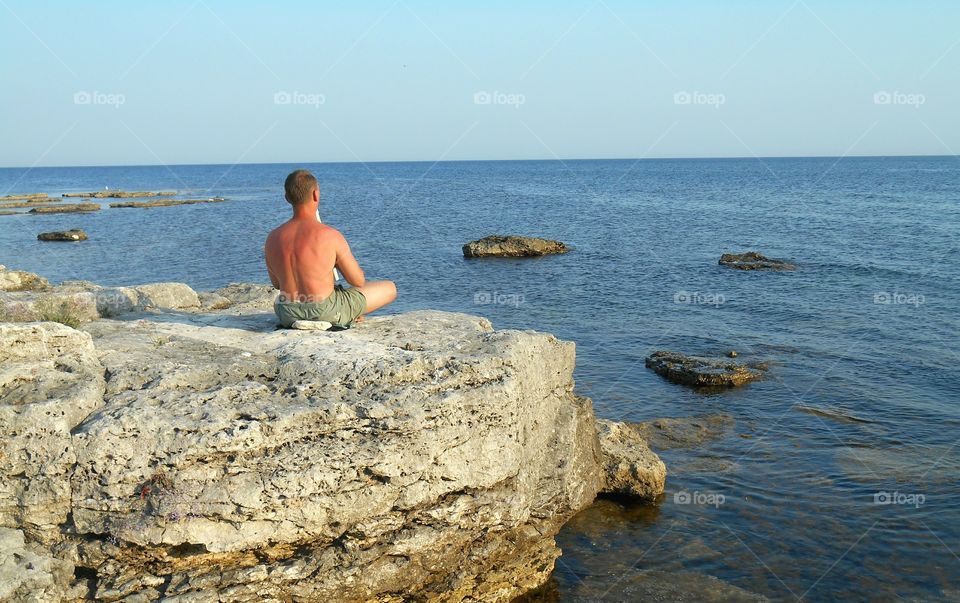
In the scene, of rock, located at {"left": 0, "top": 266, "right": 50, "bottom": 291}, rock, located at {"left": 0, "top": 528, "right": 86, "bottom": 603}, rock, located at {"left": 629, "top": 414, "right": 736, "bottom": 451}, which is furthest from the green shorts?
rock, located at {"left": 629, "top": 414, "right": 736, "bottom": 451}

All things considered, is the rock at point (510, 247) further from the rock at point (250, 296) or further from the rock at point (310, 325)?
the rock at point (310, 325)

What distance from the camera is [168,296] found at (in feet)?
41.0

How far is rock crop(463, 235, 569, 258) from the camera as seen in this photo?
136 ft

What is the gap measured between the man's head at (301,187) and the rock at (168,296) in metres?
3.98

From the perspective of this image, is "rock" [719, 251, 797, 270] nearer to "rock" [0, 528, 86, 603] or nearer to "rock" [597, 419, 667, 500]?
"rock" [597, 419, 667, 500]

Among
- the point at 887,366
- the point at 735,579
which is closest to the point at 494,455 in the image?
the point at 735,579

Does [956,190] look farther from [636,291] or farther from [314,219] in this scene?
[314,219]

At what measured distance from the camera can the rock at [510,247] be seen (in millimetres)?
41469

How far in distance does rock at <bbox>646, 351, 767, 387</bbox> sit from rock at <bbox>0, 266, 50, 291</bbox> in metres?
14.0
